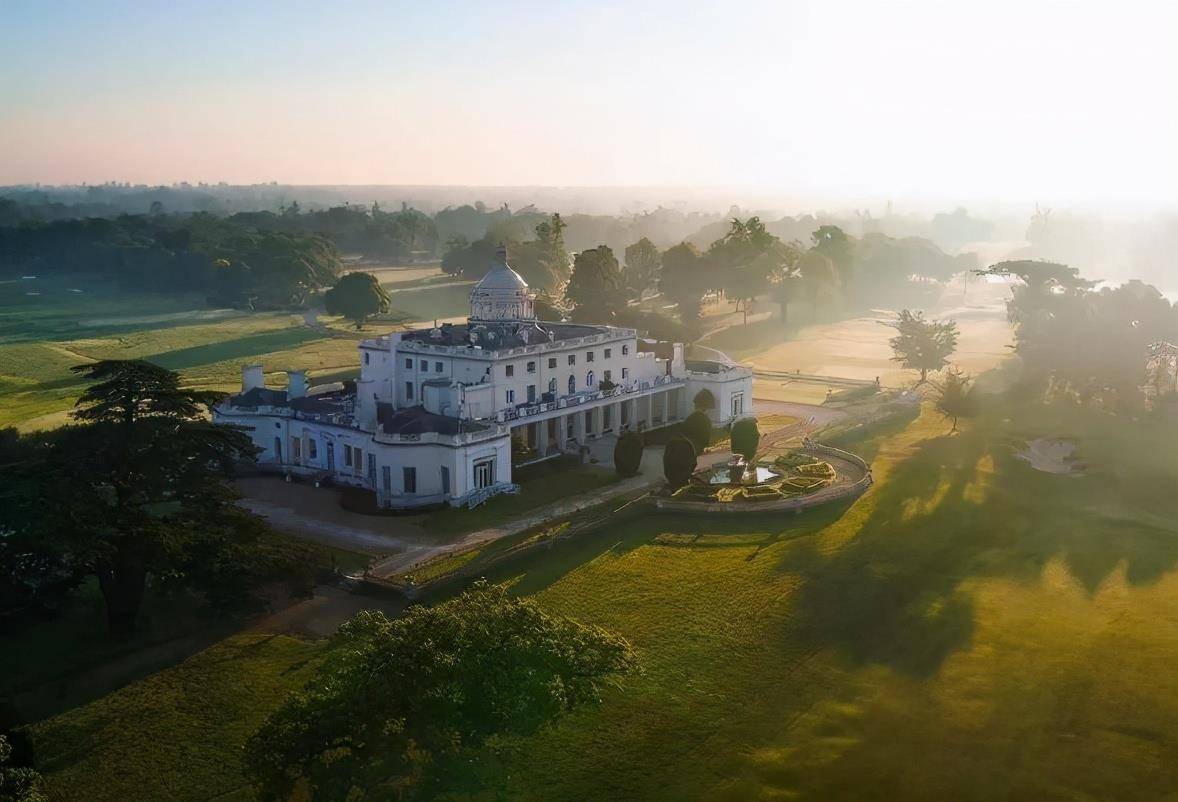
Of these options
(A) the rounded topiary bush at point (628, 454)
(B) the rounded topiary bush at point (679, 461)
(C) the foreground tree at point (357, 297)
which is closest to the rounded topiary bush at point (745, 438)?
(A) the rounded topiary bush at point (628, 454)

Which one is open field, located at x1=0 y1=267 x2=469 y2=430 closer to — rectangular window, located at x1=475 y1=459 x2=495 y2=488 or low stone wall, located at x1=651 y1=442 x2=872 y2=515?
rectangular window, located at x1=475 y1=459 x2=495 y2=488

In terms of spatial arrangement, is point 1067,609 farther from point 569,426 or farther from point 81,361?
point 81,361

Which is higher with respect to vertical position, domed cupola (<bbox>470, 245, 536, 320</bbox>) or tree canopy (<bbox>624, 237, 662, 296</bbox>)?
domed cupola (<bbox>470, 245, 536, 320</bbox>)

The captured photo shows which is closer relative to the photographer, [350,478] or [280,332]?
[350,478]

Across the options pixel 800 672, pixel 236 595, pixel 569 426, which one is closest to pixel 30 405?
pixel 569 426

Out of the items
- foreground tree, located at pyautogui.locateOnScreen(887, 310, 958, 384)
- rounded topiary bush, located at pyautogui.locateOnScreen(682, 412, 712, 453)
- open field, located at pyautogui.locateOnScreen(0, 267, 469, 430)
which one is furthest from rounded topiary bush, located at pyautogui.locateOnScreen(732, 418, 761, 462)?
open field, located at pyautogui.locateOnScreen(0, 267, 469, 430)

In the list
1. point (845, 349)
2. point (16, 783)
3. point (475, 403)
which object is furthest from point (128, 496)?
point (845, 349)
